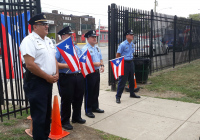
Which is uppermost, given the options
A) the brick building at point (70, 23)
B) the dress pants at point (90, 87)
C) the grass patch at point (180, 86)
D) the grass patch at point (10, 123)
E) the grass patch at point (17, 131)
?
the brick building at point (70, 23)

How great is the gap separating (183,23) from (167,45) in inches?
101

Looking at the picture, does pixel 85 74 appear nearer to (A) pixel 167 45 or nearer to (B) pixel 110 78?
(B) pixel 110 78

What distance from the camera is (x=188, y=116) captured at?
4.71 meters

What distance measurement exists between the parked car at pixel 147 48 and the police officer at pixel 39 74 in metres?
6.03

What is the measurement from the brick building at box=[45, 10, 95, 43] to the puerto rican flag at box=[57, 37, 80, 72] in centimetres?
4563

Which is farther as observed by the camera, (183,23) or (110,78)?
(183,23)

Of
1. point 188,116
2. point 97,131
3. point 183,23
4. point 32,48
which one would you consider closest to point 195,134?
point 188,116

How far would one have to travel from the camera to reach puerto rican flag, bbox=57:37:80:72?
3.71m

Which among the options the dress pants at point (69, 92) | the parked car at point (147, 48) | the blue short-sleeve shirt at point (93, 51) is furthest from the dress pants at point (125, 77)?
the parked car at point (147, 48)

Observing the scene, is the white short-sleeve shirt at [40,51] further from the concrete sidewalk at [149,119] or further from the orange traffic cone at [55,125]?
the concrete sidewalk at [149,119]

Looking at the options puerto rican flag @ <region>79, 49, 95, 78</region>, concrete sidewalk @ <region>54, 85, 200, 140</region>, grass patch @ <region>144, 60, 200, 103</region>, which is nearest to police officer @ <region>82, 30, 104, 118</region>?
puerto rican flag @ <region>79, 49, 95, 78</region>

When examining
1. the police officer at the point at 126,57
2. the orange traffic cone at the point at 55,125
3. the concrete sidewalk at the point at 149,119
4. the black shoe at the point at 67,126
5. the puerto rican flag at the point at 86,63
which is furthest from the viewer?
the police officer at the point at 126,57

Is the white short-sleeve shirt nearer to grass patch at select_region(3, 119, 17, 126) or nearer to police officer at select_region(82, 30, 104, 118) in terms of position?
police officer at select_region(82, 30, 104, 118)

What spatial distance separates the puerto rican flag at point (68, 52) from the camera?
3707 mm
